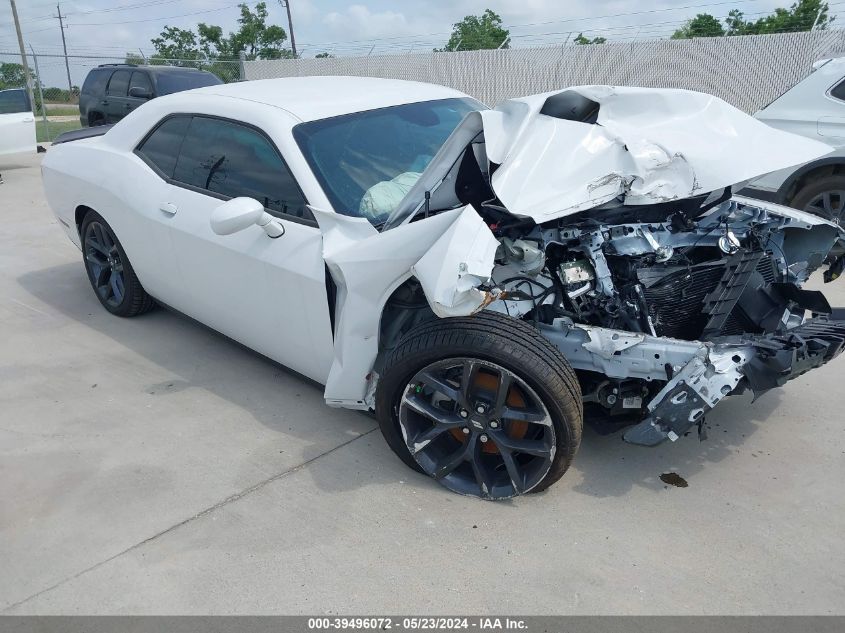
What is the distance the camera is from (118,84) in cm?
1277

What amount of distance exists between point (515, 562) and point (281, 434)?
148 centimetres

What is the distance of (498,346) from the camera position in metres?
2.72

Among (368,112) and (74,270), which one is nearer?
(368,112)

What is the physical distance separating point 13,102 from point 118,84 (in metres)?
1.76

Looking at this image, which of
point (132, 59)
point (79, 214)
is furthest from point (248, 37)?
point (79, 214)

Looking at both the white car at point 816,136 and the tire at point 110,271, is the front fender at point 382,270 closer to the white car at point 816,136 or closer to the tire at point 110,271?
the tire at point 110,271

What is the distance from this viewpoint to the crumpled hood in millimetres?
2904

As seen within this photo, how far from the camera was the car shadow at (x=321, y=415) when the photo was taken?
10.5 feet

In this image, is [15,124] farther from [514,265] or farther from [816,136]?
[816,136]

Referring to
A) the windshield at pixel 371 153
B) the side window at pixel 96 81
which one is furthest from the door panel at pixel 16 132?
the windshield at pixel 371 153

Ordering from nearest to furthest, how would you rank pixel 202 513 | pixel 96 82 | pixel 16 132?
pixel 202 513 < pixel 16 132 < pixel 96 82

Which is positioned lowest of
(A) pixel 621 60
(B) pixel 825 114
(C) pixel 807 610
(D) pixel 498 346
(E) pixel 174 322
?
(C) pixel 807 610
